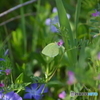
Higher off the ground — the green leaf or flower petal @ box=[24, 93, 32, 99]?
the green leaf

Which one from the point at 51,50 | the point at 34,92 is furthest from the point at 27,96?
the point at 51,50

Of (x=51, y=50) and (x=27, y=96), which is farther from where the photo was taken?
(x=27, y=96)

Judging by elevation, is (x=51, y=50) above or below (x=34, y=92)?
above

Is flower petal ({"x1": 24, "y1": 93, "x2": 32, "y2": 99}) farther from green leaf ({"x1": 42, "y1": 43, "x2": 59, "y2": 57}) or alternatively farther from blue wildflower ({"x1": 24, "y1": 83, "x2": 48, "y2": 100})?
green leaf ({"x1": 42, "y1": 43, "x2": 59, "y2": 57})

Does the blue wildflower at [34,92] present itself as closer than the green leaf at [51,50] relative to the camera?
No

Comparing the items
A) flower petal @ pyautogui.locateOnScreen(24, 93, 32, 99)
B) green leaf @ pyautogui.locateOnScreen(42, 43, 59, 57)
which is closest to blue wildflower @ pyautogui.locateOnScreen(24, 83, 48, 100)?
flower petal @ pyautogui.locateOnScreen(24, 93, 32, 99)

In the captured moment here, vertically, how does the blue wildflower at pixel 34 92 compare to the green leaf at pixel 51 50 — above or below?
below

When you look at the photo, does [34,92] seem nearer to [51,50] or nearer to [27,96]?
[27,96]

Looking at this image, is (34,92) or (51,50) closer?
(51,50)

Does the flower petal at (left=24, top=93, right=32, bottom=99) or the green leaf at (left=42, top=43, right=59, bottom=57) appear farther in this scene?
the flower petal at (left=24, top=93, right=32, bottom=99)

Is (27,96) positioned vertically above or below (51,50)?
below

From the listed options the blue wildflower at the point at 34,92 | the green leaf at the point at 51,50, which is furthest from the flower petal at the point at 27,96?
the green leaf at the point at 51,50

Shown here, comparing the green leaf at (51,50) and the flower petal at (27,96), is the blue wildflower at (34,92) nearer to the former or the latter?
the flower petal at (27,96)
